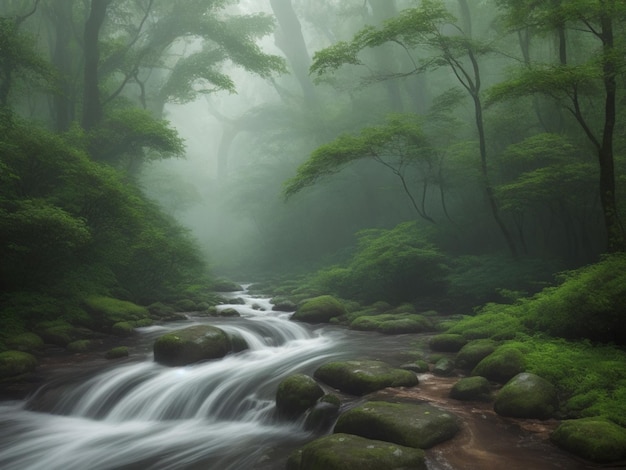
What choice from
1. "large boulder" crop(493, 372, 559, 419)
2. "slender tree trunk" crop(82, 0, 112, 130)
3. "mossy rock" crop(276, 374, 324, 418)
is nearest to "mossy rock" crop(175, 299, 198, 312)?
"slender tree trunk" crop(82, 0, 112, 130)

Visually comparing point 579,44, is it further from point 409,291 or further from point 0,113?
point 0,113

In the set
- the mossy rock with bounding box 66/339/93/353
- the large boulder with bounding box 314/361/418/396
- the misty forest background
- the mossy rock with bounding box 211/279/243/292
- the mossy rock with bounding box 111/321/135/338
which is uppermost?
the misty forest background

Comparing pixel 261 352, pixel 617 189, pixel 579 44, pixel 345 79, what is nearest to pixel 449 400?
pixel 261 352

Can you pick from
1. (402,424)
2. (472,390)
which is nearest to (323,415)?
(402,424)

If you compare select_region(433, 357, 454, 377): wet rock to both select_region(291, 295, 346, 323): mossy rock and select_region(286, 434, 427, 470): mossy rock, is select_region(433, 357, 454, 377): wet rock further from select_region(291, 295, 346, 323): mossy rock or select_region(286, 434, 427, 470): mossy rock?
select_region(291, 295, 346, 323): mossy rock

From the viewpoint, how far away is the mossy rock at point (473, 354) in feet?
24.4

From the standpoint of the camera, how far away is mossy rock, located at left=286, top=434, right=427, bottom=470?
4.01 metres

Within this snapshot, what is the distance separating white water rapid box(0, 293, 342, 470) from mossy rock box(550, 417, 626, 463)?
3057 millimetres

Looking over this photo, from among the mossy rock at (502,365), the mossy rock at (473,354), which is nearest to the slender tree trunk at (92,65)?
the mossy rock at (473,354)

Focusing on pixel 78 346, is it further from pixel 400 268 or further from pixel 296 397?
pixel 400 268

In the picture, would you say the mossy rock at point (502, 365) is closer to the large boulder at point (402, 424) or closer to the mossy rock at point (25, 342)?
the large boulder at point (402, 424)

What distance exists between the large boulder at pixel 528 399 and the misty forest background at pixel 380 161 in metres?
2.09

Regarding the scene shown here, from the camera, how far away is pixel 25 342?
9.25 metres

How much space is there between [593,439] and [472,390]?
70.4 inches
